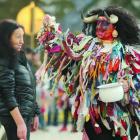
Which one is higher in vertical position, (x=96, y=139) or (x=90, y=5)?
(x=90, y=5)

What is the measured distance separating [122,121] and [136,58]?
691 millimetres

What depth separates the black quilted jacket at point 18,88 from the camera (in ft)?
13.1

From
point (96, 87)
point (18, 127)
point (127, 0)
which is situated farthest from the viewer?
point (127, 0)

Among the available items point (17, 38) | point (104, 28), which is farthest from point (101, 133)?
point (17, 38)

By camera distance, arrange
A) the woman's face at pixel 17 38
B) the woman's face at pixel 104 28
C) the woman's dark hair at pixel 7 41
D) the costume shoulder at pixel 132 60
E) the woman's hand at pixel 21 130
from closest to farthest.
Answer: the woman's hand at pixel 21 130, the woman's dark hair at pixel 7 41, the woman's face at pixel 17 38, the costume shoulder at pixel 132 60, the woman's face at pixel 104 28

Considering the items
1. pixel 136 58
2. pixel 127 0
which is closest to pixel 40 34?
pixel 136 58

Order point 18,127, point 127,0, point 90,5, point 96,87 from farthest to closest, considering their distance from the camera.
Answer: point 90,5
point 127,0
point 96,87
point 18,127

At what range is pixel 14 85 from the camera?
406 cm

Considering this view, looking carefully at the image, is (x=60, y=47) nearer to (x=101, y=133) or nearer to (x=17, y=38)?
(x=17, y=38)

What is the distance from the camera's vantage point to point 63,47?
15.6 feet

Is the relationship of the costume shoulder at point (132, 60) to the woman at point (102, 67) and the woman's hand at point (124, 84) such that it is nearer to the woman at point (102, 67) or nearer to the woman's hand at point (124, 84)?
the woman at point (102, 67)

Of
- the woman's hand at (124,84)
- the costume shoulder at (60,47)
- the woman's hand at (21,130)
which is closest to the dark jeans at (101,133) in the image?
the woman's hand at (124,84)

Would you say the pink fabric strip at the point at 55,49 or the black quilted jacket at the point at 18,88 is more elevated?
the pink fabric strip at the point at 55,49

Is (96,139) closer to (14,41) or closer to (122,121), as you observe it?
(122,121)
